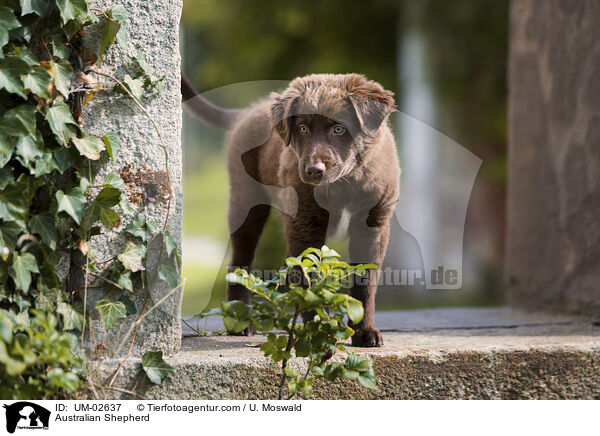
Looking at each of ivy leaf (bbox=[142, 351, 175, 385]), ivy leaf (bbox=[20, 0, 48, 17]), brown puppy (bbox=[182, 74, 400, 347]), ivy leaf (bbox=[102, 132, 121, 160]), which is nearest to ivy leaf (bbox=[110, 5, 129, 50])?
ivy leaf (bbox=[20, 0, 48, 17])

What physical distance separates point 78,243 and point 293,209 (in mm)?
1119

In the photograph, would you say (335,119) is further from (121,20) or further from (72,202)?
(72,202)

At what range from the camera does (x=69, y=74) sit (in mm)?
2373

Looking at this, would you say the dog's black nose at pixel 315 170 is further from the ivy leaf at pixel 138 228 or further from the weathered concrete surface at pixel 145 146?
the ivy leaf at pixel 138 228

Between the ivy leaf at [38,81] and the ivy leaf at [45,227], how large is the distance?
457 mm

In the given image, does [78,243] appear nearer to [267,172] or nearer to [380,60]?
[267,172]

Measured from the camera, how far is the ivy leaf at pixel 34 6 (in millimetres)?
2227

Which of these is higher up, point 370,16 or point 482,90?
point 370,16

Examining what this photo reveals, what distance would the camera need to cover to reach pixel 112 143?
8.05ft

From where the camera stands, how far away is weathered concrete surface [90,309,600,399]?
2.49 m

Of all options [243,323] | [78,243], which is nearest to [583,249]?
[243,323]

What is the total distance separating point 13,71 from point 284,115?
124 cm

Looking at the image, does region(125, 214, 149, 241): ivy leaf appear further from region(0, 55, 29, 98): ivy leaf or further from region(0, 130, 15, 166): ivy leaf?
region(0, 55, 29, 98): ivy leaf

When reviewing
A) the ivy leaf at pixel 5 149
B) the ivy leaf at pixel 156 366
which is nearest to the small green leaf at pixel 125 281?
the ivy leaf at pixel 156 366
